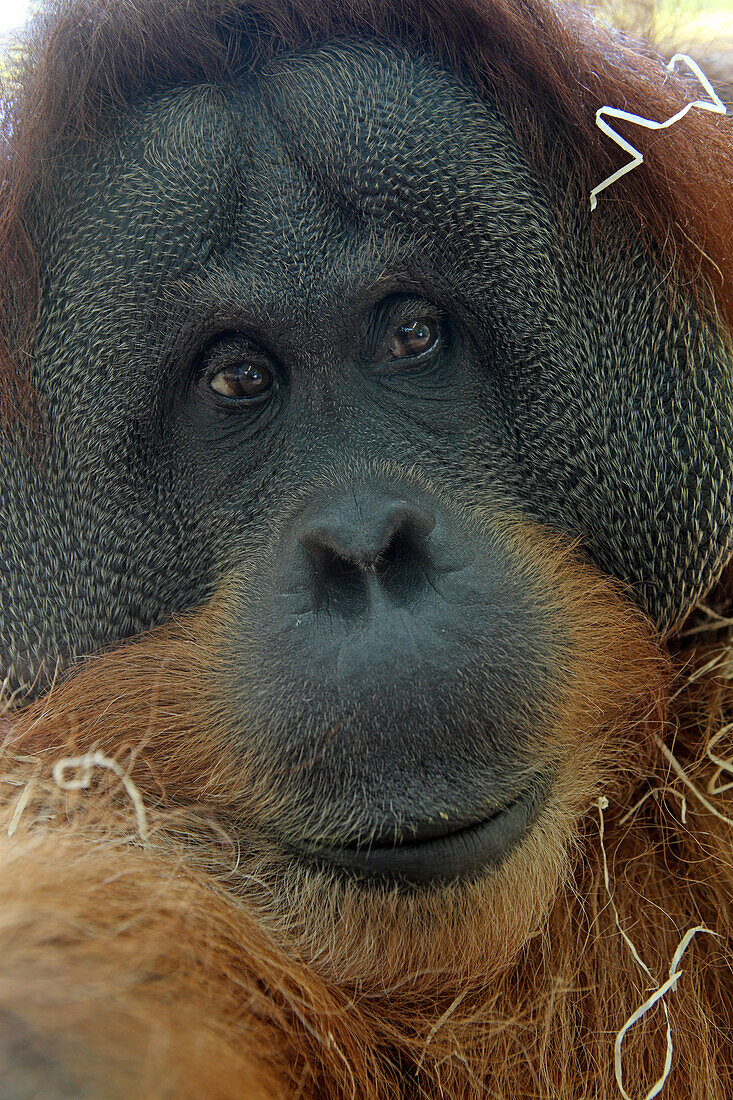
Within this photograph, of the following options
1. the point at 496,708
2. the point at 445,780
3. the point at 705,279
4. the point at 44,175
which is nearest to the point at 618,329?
the point at 705,279

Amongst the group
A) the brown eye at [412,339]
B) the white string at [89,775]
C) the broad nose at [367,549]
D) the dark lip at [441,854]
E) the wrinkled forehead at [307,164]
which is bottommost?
the white string at [89,775]

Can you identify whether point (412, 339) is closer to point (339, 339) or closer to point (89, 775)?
point (339, 339)

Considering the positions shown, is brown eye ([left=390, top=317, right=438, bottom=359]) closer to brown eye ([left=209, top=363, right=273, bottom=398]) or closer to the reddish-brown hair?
brown eye ([left=209, top=363, right=273, bottom=398])

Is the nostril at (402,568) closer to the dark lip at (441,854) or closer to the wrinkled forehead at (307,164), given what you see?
the dark lip at (441,854)

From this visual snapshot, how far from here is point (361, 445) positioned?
139 centimetres

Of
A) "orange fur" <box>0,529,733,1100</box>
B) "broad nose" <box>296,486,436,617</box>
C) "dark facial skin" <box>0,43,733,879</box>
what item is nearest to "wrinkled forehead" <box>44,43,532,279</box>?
"dark facial skin" <box>0,43,733,879</box>

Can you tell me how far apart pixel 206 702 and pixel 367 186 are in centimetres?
76

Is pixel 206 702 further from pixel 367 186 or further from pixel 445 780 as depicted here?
pixel 367 186

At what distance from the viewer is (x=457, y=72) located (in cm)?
146

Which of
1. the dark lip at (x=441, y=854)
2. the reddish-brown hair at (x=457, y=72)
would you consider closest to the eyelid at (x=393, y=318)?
the reddish-brown hair at (x=457, y=72)

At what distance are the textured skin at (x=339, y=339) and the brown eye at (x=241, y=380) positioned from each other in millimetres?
33

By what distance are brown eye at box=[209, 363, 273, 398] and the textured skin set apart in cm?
3

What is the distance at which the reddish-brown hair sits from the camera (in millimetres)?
1432

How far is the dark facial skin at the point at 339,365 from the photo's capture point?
138 cm
